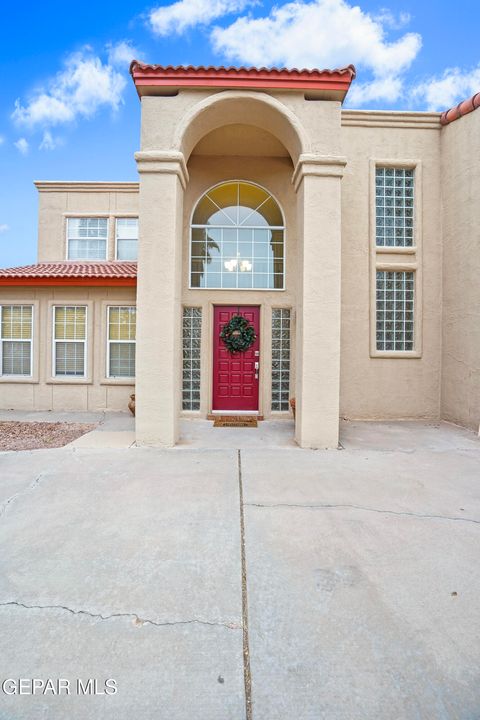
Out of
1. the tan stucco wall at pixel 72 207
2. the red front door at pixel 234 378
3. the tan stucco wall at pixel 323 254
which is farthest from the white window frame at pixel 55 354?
the red front door at pixel 234 378

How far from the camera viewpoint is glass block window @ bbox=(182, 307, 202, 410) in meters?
7.65

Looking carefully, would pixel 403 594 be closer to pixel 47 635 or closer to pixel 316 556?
pixel 316 556

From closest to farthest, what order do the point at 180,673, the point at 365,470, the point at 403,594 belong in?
the point at 180,673 → the point at 403,594 → the point at 365,470

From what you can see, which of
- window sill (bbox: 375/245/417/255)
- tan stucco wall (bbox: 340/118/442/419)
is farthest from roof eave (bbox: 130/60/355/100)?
window sill (bbox: 375/245/417/255)

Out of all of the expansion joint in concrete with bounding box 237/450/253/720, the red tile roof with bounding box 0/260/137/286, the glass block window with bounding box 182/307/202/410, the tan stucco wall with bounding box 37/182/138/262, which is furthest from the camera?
the tan stucco wall with bounding box 37/182/138/262

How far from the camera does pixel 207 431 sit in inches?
255

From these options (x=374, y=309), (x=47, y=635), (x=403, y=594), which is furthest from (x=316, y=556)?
(x=374, y=309)

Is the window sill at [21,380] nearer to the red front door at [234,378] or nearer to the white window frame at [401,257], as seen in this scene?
the red front door at [234,378]

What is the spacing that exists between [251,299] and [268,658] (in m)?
6.54

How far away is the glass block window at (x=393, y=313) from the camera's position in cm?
790

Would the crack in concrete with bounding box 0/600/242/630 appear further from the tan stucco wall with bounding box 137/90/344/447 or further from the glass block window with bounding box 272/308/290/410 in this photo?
the glass block window with bounding box 272/308/290/410

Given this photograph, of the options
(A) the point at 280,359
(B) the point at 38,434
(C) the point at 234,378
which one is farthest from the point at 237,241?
(B) the point at 38,434

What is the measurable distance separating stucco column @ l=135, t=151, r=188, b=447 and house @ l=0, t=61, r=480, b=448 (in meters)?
0.02

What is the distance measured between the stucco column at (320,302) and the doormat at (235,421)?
1731 mm
